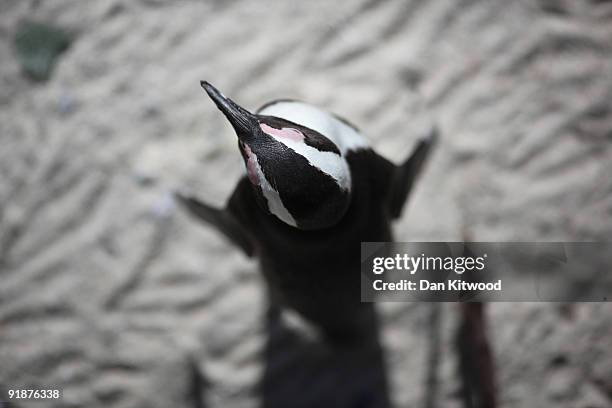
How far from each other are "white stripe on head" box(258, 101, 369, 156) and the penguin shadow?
59 centimetres

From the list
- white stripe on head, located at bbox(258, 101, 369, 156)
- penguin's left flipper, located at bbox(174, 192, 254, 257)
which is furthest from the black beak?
penguin's left flipper, located at bbox(174, 192, 254, 257)

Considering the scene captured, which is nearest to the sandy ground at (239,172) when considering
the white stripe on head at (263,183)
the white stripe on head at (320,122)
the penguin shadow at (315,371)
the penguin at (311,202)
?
the penguin shadow at (315,371)

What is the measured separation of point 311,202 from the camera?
2.29 ft

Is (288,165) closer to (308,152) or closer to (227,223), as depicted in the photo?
(308,152)

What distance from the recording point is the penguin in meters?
0.68

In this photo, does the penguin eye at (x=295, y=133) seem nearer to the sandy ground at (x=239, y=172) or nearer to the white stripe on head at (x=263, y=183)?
the white stripe on head at (x=263, y=183)

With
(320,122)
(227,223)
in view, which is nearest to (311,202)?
(320,122)

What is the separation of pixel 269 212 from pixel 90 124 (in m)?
0.93

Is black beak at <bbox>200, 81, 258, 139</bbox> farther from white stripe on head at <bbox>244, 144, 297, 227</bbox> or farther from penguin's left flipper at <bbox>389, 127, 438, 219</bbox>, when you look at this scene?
penguin's left flipper at <bbox>389, 127, 438, 219</bbox>

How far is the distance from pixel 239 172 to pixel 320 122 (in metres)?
0.57

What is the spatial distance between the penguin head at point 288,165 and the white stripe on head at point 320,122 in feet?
0.21

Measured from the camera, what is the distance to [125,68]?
1476mm

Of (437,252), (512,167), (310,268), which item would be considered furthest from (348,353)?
(512,167)

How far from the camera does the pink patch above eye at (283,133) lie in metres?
0.69
